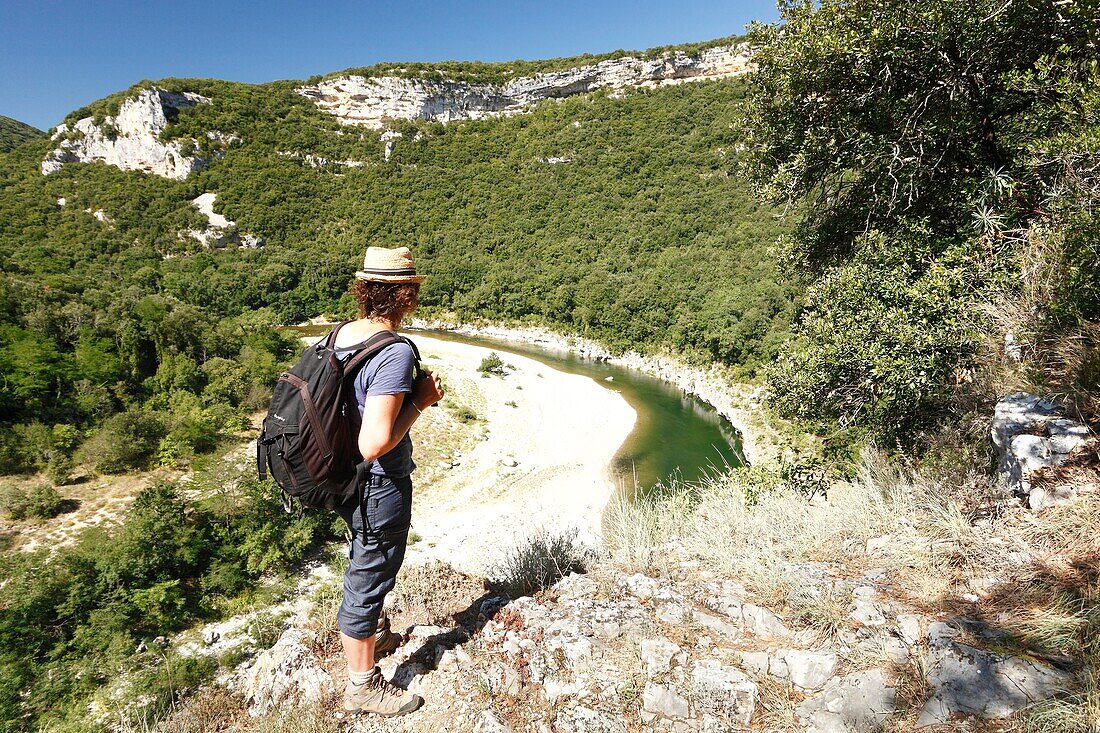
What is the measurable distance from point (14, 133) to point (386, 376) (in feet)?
398

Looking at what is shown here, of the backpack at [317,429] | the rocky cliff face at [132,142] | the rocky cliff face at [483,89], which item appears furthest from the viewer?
the rocky cliff face at [483,89]

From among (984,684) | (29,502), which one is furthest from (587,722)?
(29,502)

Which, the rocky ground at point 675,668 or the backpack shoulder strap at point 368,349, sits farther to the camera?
the backpack shoulder strap at point 368,349

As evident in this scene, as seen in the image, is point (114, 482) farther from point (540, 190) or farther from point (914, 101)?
point (540, 190)

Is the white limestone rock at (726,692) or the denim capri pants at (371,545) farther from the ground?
the denim capri pants at (371,545)

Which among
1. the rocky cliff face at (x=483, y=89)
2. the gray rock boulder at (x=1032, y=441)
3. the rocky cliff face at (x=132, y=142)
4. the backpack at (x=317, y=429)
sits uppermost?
the rocky cliff face at (x=483, y=89)

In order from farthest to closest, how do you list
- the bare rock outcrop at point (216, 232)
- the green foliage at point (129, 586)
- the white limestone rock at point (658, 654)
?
the bare rock outcrop at point (216, 232)
the green foliage at point (129, 586)
the white limestone rock at point (658, 654)

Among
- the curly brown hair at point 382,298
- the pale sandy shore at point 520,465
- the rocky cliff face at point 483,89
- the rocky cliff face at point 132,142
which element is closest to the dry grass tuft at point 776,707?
the curly brown hair at point 382,298

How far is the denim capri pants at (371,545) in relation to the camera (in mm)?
2080

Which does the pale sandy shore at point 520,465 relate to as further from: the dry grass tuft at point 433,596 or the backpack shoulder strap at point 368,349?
the backpack shoulder strap at point 368,349

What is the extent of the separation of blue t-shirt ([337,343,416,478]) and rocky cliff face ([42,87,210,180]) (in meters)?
71.7

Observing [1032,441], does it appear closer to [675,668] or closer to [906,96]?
[675,668]

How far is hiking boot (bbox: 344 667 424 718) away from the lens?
214cm

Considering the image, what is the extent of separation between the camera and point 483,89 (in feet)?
270
